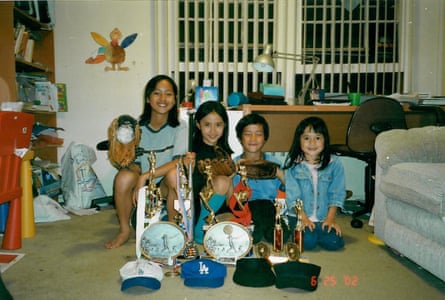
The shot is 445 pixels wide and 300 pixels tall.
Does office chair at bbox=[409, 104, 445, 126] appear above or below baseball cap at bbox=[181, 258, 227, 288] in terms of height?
above

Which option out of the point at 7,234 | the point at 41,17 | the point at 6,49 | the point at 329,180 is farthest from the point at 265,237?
the point at 41,17

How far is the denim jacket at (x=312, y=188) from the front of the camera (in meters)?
2.15

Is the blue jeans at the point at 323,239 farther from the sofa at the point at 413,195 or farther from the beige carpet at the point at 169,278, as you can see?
the sofa at the point at 413,195

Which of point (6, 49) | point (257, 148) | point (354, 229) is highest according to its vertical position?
point (6, 49)

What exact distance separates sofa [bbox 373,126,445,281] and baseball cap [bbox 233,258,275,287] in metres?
0.61

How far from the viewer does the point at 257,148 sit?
2229 mm

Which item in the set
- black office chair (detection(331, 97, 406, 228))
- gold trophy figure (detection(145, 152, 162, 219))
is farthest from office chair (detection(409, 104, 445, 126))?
gold trophy figure (detection(145, 152, 162, 219))

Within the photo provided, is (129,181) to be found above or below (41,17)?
below

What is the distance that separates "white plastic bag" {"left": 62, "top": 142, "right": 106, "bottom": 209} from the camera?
304cm

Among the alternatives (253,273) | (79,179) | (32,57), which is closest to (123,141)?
(253,273)

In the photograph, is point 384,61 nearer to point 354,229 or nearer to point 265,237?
point 354,229

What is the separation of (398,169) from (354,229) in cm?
78

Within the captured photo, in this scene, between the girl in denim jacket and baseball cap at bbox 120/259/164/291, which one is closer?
baseball cap at bbox 120/259/164/291

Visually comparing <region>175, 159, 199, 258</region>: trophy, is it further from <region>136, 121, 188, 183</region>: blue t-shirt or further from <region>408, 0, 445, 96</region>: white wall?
<region>408, 0, 445, 96</region>: white wall
